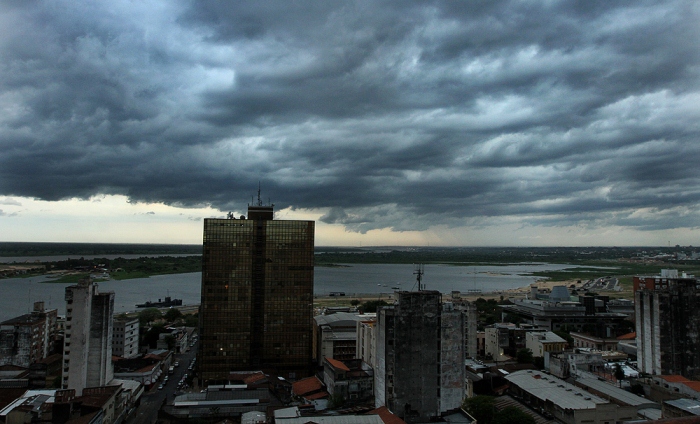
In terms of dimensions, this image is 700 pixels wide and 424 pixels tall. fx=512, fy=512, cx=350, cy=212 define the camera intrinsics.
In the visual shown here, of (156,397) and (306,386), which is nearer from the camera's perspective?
(306,386)

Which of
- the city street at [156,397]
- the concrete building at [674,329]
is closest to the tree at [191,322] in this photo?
the city street at [156,397]

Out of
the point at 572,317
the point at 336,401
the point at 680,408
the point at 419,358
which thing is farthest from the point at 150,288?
the point at 680,408

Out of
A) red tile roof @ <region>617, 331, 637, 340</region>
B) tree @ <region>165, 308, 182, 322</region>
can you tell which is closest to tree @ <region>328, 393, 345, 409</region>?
red tile roof @ <region>617, 331, 637, 340</region>

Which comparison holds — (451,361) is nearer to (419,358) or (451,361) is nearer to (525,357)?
(419,358)

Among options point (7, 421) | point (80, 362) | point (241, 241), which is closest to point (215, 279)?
point (241, 241)

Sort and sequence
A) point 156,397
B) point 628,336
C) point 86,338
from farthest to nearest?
point 628,336 → point 156,397 → point 86,338

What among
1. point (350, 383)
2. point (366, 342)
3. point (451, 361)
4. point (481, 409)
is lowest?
point (481, 409)

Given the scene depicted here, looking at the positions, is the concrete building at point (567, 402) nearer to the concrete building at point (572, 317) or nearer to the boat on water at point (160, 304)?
the concrete building at point (572, 317)
